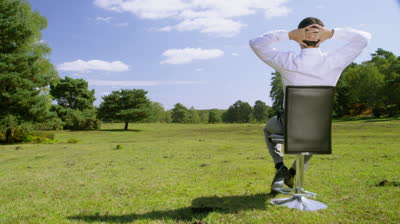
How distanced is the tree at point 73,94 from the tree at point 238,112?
56.3 m

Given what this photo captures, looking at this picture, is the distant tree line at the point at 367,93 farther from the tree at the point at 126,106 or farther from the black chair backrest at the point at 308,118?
the black chair backrest at the point at 308,118

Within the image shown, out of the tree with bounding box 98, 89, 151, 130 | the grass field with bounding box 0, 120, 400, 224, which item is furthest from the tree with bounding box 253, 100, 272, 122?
the grass field with bounding box 0, 120, 400, 224

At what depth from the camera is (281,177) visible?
14.1 feet

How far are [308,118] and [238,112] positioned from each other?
94764 mm

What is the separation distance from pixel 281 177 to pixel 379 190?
5.56ft

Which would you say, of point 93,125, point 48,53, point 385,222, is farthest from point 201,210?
point 93,125

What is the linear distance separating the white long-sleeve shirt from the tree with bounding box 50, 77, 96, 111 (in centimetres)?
4634

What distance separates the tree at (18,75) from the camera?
22.4 m

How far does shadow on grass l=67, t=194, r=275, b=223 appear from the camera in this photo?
3582 mm

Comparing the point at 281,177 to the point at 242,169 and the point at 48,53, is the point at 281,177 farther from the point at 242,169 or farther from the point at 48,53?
the point at 48,53

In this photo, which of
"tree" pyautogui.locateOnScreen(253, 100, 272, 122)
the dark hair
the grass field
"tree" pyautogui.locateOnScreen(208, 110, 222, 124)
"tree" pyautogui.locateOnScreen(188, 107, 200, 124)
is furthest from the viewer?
"tree" pyautogui.locateOnScreen(208, 110, 222, 124)

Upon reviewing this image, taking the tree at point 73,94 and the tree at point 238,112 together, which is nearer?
the tree at point 73,94

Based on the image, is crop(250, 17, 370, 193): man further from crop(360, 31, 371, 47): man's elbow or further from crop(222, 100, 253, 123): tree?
crop(222, 100, 253, 123): tree

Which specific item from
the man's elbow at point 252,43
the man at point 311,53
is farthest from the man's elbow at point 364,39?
the man's elbow at point 252,43
